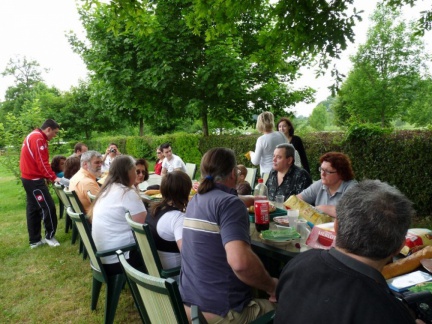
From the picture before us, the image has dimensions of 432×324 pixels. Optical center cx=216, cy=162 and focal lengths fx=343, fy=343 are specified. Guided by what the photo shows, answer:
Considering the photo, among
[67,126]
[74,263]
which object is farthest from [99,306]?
[67,126]

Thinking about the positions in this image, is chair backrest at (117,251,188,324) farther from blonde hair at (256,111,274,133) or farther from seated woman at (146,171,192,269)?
blonde hair at (256,111,274,133)

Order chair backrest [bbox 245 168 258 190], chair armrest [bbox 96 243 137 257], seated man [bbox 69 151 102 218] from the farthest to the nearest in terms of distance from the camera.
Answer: chair backrest [bbox 245 168 258 190], seated man [bbox 69 151 102 218], chair armrest [bbox 96 243 137 257]

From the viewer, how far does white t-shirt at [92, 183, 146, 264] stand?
10.0 feet

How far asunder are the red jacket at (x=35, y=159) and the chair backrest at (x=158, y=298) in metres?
4.38

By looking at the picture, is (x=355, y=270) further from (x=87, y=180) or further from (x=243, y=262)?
(x=87, y=180)

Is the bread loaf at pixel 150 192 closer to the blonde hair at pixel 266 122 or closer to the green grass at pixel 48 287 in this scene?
the green grass at pixel 48 287

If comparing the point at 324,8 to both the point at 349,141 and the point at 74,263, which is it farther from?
the point at 74,263

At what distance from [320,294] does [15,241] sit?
628cm

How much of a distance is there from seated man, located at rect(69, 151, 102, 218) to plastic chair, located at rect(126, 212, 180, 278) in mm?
1676

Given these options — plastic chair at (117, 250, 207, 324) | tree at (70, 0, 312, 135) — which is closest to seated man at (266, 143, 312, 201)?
plastic chair at (117, 250, 207, 324)

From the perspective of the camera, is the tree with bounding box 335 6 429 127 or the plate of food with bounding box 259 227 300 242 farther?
the tree with bounding box 335 6 429 127

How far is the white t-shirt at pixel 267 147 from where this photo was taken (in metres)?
5.06

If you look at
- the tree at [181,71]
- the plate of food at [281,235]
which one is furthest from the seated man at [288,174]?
the tree at [181,71]

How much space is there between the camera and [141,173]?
528cm
